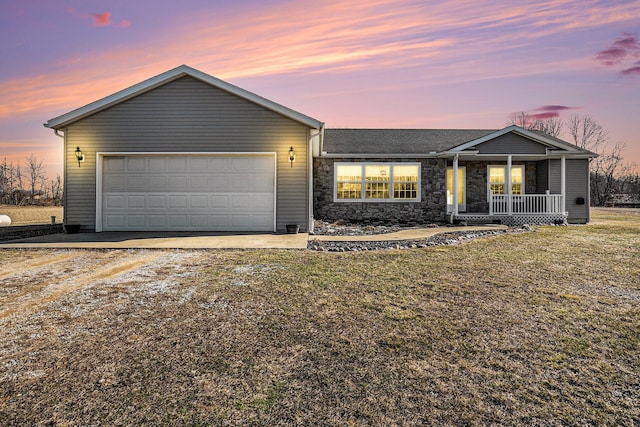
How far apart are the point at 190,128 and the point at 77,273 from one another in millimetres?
5910

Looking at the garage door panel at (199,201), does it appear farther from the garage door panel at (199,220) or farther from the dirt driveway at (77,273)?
the dirt driveway at (77,273)

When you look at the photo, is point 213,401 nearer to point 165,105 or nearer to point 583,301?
point 583,301

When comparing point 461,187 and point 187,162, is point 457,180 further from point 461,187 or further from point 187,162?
point 187,162

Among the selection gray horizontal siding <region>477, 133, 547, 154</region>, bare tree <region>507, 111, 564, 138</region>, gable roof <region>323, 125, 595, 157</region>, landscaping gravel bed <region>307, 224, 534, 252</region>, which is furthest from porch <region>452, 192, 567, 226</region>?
bare tree <region>507, 111, 564, 138</region>

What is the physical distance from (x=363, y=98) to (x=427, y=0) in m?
9.63

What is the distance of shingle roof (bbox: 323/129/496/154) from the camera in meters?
14.3

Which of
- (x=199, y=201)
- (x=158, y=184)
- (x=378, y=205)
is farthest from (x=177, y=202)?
(x=378, y=205)

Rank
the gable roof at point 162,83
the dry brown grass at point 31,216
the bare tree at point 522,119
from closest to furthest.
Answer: the gable roof at point 162,83 < the dry brown grass at point 31,216 < the bare tree at point 522,119

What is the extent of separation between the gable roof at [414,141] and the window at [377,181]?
1.76 ft

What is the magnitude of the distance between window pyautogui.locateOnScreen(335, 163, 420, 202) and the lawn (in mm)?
8747

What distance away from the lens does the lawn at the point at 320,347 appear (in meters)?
1.90

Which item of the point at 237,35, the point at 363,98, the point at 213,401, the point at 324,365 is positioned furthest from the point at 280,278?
the point at 363,98

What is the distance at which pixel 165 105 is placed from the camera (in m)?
10.1

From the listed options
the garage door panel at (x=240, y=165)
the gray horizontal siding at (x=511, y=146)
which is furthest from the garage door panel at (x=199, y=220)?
the gray horizontal siding at (x=511, y=146)
